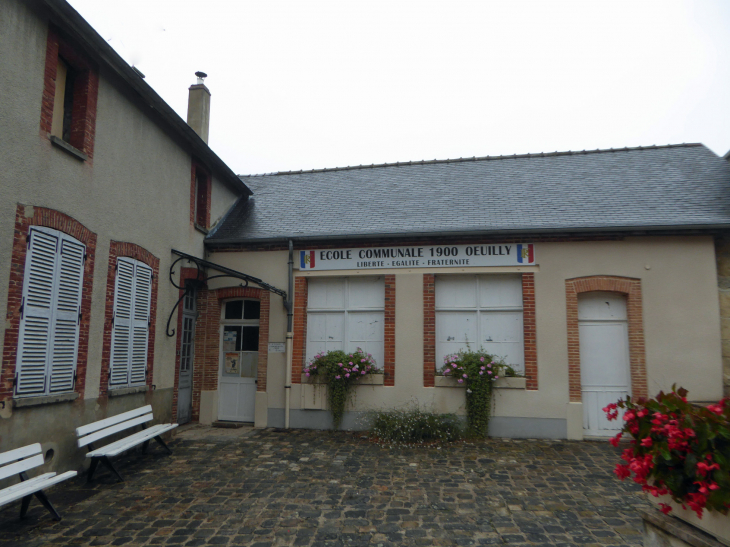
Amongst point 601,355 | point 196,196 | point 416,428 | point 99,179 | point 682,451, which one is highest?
point 196,196

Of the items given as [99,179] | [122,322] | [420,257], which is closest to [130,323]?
[122,322]

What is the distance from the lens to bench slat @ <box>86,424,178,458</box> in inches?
227

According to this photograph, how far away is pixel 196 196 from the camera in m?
10.1

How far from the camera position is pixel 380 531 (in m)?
4.60

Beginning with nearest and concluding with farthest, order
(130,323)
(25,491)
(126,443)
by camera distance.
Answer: (25,491) → (126,443) → (130,323)

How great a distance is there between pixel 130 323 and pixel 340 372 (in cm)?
367

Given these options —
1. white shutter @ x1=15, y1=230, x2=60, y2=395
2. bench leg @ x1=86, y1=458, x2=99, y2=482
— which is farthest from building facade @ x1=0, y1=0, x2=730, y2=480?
bench leg @ x1=86, y1=458, x2=99, y2=482

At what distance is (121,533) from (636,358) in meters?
7.93

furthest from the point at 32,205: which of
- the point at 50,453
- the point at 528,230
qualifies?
the point at 528,230

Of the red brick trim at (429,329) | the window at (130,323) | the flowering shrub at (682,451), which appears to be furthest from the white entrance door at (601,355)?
the window at (130,323)

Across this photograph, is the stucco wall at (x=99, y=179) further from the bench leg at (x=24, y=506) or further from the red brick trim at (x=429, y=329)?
the red brick trim at (x=429, y=329)

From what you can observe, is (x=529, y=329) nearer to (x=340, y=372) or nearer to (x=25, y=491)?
(x=340, y=372)

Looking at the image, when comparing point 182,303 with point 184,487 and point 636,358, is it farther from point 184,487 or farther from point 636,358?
point 636,358

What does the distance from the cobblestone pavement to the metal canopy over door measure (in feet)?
5.71
